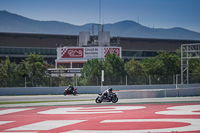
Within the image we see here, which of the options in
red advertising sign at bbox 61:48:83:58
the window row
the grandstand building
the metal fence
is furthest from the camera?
the grandstand building

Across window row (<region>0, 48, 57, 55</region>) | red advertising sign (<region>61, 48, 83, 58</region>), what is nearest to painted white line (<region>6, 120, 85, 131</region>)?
red advertising sign (<region>61, 48, 83, 58</region>)

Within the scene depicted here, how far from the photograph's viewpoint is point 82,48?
8225cm

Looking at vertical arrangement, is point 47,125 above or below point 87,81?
below

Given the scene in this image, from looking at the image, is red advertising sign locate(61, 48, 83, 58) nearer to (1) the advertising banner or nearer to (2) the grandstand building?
(1) the advertising banner

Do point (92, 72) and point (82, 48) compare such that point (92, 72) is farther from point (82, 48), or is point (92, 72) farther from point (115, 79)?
point (82, 48)

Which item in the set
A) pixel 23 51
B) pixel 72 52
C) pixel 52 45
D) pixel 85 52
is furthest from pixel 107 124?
pixel 52 45

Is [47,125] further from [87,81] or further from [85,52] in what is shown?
[85,52]

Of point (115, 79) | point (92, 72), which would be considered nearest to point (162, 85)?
point (115, 79)

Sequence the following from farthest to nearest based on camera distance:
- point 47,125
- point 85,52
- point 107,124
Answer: point 85,52, point 47,125, point 107,124

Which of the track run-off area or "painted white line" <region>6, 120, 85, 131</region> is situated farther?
"painted white line" <region>6, 120, 85, 131</region>

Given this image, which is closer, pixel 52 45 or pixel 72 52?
pixel 72 52

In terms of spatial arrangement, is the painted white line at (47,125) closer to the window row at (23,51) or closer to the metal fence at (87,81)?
the metal fence at (87,81)

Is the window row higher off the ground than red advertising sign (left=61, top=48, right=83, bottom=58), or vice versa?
the window row

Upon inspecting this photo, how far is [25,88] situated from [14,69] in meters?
12.5
